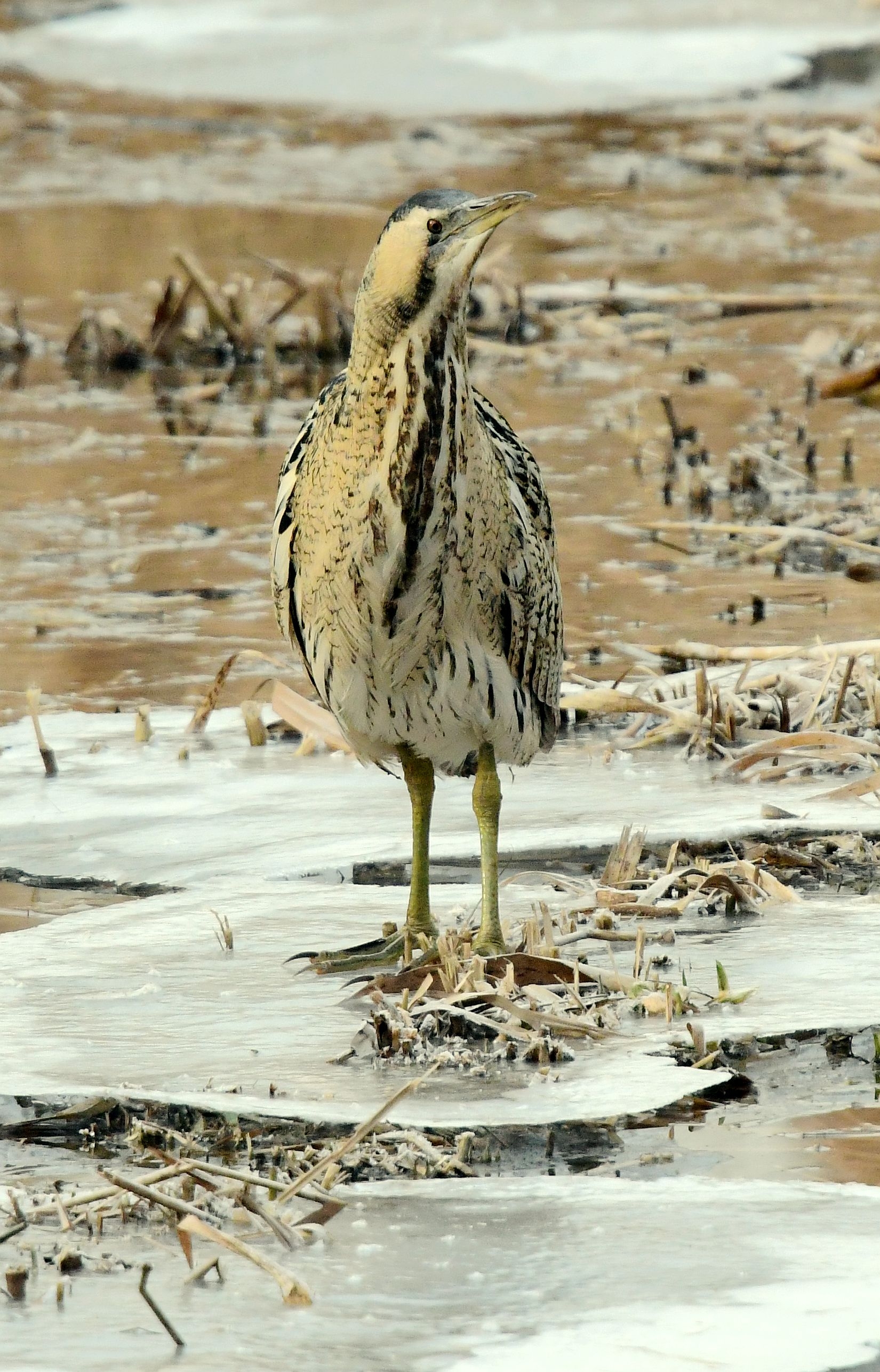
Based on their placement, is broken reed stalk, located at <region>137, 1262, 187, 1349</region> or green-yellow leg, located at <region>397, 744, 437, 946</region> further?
green-yellow leg, located at <region>397, 744, 437, 946</region>

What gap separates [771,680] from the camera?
6.07 meters

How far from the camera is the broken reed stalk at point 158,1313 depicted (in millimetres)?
2805

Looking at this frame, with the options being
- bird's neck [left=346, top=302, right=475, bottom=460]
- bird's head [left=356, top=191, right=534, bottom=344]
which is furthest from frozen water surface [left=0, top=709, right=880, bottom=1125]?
bird's head [left=356, top=191, right=534, bottom=344]

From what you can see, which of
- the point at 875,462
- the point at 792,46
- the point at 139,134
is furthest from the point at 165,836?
the point at 792,46

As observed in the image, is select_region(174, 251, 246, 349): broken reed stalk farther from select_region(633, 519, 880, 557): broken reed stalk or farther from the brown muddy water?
select_region(633, 519, 880, 557): broken reed stalk

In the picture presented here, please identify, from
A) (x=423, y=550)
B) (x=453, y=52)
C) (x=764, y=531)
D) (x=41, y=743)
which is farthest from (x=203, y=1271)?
(x=453, y=52)

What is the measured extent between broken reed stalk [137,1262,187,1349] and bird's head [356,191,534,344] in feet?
5.58

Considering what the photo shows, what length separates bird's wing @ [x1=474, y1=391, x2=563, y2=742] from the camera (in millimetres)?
4348

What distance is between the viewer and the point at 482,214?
12.6 ft

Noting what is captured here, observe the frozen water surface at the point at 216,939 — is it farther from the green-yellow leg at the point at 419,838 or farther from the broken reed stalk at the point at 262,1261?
the broken reed stalk at the point at 262,1261

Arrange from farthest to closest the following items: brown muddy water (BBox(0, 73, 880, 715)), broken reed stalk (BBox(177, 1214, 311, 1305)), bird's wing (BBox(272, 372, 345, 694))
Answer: brown muddy water (BBox(0, 73, 880, 715)) < bird's wing (BBox(272, 372, 345, 694)) < broken reed stalk (BBox(177, 1214, 311, 1305))

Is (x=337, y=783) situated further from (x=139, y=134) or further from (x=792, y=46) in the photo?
(x=792, y=46)

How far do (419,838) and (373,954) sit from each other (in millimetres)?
285

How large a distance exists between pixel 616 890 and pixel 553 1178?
1316 millimetres
